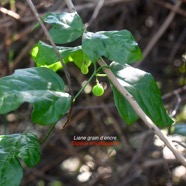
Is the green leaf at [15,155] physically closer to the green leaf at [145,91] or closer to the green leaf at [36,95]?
the green leaf at [36,95]

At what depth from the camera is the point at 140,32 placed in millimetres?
2127

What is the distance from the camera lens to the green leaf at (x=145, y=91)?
2.78 ft

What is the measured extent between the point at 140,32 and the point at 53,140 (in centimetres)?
66

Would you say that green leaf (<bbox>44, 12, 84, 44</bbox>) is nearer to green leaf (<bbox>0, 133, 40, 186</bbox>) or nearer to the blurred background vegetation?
green leaf (<bbox>0, 133, 40, 186</bbox>)

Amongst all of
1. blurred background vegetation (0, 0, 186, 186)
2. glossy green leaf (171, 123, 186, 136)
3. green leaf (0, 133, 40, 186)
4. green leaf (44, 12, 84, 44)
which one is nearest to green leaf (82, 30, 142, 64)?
green leaf (44, 12, 84, 44)

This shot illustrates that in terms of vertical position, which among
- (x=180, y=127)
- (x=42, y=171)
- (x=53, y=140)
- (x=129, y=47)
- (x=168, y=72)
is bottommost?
(x=42, y=171)

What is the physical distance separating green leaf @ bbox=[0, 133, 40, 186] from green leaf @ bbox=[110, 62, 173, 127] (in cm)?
20

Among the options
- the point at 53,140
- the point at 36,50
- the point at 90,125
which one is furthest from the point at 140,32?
the point at 36,50

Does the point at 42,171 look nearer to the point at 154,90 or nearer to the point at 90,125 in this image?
the point at 90,125

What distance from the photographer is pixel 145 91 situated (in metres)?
0.85

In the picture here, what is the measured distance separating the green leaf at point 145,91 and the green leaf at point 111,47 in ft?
0.22

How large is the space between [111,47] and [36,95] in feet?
0.51

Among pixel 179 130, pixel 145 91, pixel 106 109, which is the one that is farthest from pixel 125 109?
pixel 106 109

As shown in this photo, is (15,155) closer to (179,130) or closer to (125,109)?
(125,109)
